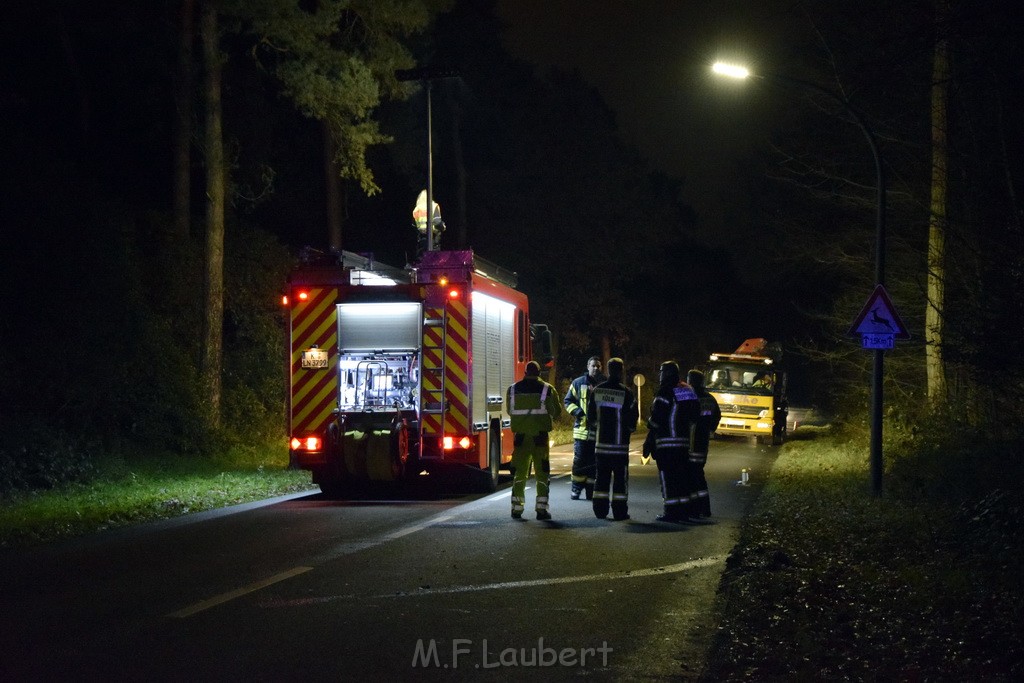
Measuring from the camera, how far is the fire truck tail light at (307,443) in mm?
15359

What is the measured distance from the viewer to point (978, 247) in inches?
591

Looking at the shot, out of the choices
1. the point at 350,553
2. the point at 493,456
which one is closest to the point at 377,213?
the point at 493,456

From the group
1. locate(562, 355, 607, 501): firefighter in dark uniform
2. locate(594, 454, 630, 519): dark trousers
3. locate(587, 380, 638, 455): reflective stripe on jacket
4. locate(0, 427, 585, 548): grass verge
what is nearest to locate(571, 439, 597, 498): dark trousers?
locate(562, 355, 607, 501): firefighter in dark uniform

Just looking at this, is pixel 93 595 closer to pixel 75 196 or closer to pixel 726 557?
pixel 726 557

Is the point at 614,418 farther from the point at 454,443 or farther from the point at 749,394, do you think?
the point at 749,394

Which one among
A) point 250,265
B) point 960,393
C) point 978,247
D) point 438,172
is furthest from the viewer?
point 438,172

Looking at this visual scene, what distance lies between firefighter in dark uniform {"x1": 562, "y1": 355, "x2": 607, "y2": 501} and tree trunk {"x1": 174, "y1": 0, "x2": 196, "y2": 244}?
12033 millimetres

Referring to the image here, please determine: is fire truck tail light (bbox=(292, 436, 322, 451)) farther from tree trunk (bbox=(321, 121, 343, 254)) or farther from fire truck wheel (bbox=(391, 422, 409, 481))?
tree trunk (bbox=(321, 121, 343, 254))

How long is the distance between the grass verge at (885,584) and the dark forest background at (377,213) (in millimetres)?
1834

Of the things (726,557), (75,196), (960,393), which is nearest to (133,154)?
(75,196)

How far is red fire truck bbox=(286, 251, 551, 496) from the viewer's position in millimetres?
15211

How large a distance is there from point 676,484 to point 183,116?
1523 cm

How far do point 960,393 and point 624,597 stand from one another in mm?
12206

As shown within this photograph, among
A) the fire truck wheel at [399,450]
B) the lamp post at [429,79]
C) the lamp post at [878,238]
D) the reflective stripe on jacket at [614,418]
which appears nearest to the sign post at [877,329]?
the lamp post at [878,238]
